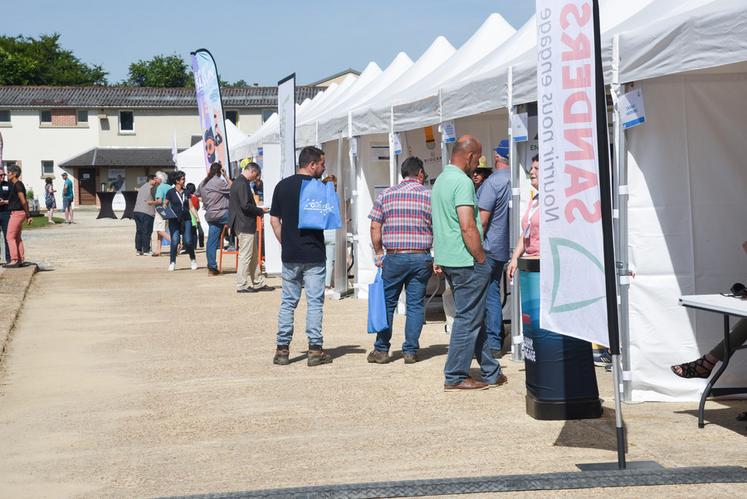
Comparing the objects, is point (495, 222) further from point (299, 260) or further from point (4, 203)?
point (4, 203)

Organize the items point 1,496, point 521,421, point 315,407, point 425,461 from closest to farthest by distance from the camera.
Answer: point 1,496
point 425,461
point 521,421
point 315,407

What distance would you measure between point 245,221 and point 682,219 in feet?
31.0

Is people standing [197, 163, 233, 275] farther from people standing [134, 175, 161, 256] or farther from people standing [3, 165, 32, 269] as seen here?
people standing [134, 175, 161, 256]

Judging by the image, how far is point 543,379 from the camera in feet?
24.0

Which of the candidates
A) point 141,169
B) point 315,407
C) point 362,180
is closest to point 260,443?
point 315,407

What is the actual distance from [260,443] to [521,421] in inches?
66.1

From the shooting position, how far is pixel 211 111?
63.9ft

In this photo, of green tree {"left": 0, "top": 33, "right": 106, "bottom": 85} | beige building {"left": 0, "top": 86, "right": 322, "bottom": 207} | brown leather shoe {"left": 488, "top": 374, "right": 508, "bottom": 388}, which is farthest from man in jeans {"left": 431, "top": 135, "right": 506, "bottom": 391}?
green tree {"left": 0, "top": 33, "right": 106, "bottom": 85}

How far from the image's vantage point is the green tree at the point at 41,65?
316 ft

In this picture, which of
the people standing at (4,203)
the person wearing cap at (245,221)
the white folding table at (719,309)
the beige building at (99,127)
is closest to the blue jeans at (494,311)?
the white folding table at (719,309)

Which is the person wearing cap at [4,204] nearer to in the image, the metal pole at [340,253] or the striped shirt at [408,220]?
the metal pole at [340,253]

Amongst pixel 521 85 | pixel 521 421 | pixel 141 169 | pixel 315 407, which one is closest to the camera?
pixel 521 421

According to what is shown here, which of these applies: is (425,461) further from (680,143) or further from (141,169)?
(141,169)

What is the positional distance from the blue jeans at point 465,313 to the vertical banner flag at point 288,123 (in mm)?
5513
